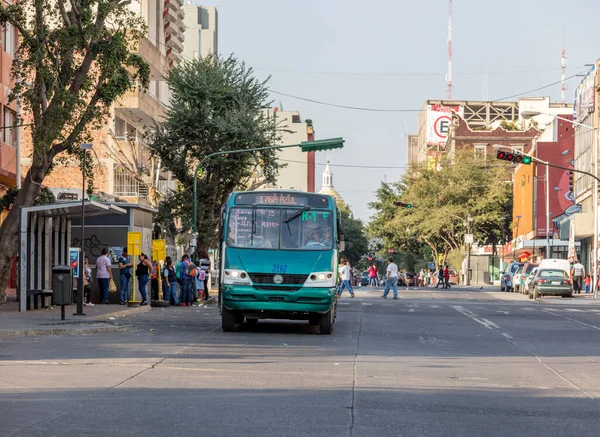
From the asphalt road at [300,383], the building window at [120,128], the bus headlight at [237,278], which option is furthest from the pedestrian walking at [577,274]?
the bus headlight at [237,278]

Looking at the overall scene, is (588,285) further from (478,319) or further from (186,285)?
(478,319)

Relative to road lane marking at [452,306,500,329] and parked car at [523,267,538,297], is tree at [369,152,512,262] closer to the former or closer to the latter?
parked car at [523,267,538,297]

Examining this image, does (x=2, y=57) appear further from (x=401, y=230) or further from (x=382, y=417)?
(x=401, y=230)

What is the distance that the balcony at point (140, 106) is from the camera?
210 feet

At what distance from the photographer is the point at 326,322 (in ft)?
75.7

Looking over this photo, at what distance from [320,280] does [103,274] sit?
48.2 ft

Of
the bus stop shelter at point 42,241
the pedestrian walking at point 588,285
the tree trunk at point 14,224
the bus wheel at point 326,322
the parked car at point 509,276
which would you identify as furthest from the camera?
the parked car at point 509,276

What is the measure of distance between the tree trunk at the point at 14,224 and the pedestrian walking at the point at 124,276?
4453mm

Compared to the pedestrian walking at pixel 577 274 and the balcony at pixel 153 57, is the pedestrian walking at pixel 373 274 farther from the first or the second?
the balcony at pixel 153 57

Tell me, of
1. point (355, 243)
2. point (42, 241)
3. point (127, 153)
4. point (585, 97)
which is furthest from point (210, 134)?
point (355, 243)

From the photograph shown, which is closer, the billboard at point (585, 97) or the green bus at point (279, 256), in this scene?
the green bus at point (279, 256)

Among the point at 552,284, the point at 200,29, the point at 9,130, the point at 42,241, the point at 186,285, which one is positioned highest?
the point at 200,29

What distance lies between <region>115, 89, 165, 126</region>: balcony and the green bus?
39.1 meters

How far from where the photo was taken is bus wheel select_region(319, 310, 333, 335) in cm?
2297
